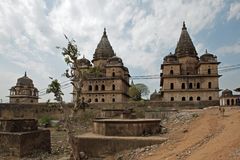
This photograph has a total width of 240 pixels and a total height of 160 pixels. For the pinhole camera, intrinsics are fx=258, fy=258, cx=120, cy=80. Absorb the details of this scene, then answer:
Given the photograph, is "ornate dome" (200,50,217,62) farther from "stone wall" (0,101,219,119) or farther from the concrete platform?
the concrete platform

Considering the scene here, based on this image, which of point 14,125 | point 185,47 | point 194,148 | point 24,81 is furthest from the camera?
point 24,81

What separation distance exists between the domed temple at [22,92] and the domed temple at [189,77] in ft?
78.9

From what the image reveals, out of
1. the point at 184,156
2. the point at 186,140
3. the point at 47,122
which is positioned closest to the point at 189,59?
the point at 47,122

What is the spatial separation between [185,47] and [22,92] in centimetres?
2967

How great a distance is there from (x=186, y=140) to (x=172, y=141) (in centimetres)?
65

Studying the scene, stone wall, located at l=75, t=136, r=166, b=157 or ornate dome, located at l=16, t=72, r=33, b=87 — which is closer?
stone wall, located at l=75, t=136, r=166, b=157

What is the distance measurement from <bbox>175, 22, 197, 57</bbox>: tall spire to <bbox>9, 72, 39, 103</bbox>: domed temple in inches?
1069

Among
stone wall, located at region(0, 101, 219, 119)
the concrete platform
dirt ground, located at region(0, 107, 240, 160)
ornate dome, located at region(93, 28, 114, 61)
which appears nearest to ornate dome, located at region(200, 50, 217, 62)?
stone wall, located at region(0, 101, 219, 119)

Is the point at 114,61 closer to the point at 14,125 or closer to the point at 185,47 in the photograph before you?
the point at 185,47

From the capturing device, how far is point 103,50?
147 ft

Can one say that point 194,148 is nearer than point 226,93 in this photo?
Yes

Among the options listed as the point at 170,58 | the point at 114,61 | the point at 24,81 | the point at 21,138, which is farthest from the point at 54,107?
the point at 24,81

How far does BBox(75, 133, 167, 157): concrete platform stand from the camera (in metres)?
12.4

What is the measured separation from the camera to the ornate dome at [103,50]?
44.5 metres
